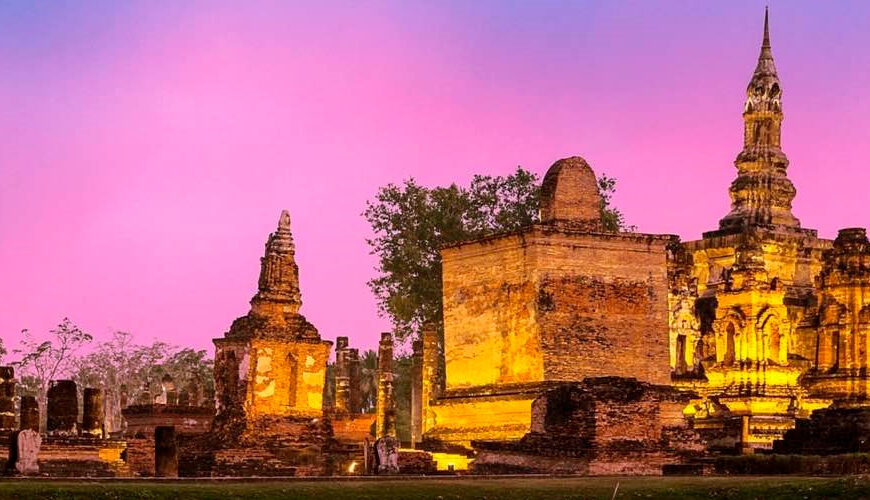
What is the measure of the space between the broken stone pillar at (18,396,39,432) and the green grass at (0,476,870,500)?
842cm

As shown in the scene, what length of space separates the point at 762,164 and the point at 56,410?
97.8 ft

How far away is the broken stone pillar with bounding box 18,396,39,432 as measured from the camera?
109 ft

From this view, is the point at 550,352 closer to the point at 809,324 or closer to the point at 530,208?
the point at 809,324

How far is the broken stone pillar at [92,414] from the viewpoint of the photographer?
34.3 meters

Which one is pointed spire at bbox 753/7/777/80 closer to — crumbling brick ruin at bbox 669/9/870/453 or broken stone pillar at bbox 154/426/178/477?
crumbling brick ruin at bbox 669/9/870/453

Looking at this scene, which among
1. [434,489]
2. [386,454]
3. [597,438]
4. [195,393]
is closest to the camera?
[434,489]

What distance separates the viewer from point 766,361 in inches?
1752

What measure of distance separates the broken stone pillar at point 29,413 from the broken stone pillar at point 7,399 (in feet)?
0.65

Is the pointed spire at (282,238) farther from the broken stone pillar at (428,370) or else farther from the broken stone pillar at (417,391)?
the broken stone pillar at (417,391)

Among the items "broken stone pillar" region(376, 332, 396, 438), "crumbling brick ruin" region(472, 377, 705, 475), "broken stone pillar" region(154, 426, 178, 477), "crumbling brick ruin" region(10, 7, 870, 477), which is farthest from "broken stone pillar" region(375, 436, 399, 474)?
"broken stone pillar" region(376, 332, 396, 438)

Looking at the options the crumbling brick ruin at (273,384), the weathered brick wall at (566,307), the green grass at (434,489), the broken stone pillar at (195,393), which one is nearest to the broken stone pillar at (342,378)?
the broken stone pillar at (195,393)

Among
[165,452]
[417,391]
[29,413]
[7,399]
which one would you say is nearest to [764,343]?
[417,391]

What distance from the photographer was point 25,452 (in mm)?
28562

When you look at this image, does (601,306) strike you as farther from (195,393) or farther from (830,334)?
(195,393)
